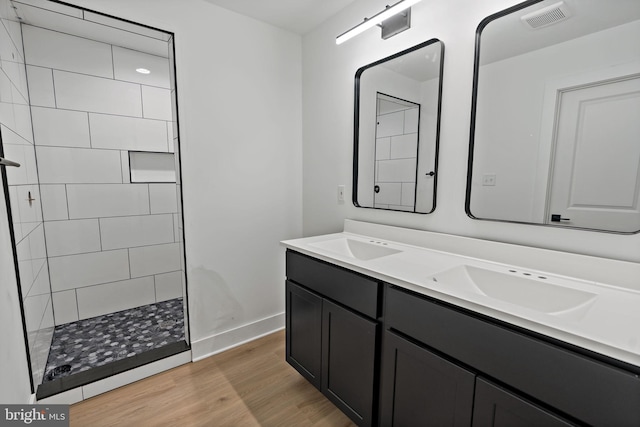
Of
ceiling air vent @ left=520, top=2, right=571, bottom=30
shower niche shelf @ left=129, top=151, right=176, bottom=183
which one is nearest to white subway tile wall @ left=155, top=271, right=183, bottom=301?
shower niche shelf @ left=129, top=151, right=176, bottom=183

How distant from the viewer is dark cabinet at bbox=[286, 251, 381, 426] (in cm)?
129

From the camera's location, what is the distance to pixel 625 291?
1011mm

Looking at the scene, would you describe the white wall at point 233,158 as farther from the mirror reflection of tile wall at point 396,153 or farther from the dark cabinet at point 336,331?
the mirror reflection of tile wall at point 396,153

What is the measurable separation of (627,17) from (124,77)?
3.11 meters

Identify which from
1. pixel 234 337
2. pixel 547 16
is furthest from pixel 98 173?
pixel 547 16

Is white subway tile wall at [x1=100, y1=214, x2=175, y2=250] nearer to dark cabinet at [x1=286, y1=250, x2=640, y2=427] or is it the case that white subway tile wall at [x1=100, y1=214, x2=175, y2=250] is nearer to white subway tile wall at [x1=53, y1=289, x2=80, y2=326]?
white subway tile wall at [x1=53, y1=289, x2=80, y2=326]

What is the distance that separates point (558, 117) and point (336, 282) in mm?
1165

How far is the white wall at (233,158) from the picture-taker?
75.4 inches

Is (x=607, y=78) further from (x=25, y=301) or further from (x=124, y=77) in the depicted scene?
(x=124, y=77)

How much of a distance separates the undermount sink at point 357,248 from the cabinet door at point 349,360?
0.40 meters

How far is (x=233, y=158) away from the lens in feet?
7.02

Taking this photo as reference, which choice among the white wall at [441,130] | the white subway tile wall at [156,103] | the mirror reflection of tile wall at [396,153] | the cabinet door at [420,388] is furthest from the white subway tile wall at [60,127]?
the cabinet door at [420,388]

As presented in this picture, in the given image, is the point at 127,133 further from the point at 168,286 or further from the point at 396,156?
the point at 396,156

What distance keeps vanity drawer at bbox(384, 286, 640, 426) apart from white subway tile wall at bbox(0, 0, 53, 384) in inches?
75.0
